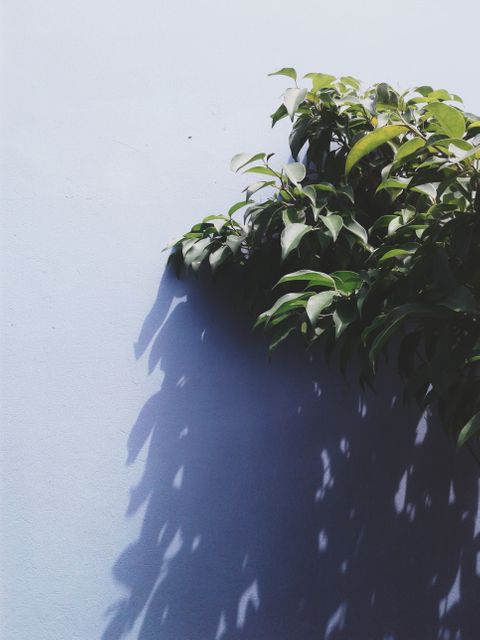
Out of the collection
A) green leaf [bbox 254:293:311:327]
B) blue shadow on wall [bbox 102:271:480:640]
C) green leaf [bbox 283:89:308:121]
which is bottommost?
blue shadow on wall [bbox 102:271:480:640]

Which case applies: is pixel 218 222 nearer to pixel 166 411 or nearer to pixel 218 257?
pixel 218 257

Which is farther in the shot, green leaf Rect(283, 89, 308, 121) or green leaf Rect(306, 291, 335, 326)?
green leaf Rect(283, 89, 308, 121)

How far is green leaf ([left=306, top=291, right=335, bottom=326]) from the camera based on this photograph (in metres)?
0.99

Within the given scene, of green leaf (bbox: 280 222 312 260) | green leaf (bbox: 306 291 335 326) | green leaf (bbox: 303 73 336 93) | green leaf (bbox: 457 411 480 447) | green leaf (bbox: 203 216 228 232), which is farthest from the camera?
green leaf (bbox: 203 216 228 232)

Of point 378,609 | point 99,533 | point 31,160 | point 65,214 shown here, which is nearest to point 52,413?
point 99,533

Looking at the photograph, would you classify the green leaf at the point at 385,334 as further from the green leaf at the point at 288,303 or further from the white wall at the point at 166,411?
the white wall at the point at 166,411

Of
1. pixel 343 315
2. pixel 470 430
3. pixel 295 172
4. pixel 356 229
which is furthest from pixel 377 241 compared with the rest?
pixel 470 430

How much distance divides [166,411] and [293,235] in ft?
1.75

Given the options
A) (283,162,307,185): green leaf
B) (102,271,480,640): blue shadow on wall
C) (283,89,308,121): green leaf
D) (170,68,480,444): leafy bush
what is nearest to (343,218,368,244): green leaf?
(170,68,480,444): leafy bush

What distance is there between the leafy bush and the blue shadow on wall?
21 centimetres

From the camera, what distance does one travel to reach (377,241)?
4.36 ft

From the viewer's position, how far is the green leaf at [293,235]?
3.72 feet

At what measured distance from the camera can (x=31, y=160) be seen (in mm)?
1426

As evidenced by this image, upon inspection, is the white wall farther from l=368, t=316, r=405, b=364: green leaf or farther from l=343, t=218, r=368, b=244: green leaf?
l=368, t=316, r=405, b=364: green leaf
